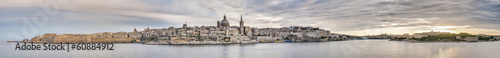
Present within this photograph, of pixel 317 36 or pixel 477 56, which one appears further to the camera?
pixel 317 36

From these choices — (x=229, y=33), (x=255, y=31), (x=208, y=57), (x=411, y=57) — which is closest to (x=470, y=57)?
(x=411, y=57)

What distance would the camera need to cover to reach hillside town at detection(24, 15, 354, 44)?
68.5m

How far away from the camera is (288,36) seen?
91438mm

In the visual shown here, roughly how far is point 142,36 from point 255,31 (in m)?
26.8

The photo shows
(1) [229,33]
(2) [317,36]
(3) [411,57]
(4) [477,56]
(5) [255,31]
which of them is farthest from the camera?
(2) [317,36]

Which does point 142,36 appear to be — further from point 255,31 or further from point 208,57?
point 208,57

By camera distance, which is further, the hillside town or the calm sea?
the hillside town

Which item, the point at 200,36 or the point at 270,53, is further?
the point at 200,36

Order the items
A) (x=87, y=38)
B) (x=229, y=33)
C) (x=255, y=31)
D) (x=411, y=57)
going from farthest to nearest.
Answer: (x=255, y=31)
(x=87, y=38)
(x=229, y=33)
(x=411, y=57)

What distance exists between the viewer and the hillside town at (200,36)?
68.5 metres

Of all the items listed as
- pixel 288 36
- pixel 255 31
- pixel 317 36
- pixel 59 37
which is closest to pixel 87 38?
pixel 59 37

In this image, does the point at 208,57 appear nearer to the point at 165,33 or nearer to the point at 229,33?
the point at 229,33

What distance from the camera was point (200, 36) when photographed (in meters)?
69.6

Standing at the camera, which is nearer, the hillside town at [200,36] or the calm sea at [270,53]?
the calm sea at [270,53]
